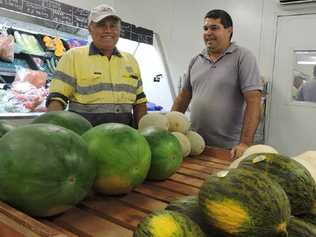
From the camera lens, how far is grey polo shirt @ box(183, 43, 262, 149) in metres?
2.10

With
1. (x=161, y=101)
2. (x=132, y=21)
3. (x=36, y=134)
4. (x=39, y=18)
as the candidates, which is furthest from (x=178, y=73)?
(x=36, y=134)

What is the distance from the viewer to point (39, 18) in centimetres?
298

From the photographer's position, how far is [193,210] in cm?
59

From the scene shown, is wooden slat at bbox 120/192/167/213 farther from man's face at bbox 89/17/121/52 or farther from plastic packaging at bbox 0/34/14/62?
plastic packaging at bbox 0/34/14/62

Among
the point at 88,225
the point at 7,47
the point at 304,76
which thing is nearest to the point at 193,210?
the point at 88,225

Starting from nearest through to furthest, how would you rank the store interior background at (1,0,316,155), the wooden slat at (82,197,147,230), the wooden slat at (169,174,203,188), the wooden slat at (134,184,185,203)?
the wooden slat at (82,197,147,230), the wooden slat at (134,184,185,203), the wooden slat at (169,174,203,188), the store interior background at (1,0,316,155)

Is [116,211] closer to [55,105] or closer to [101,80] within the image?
[55,105]

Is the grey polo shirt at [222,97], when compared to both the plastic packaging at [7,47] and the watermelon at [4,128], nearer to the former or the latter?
the watermelon at [4,128]

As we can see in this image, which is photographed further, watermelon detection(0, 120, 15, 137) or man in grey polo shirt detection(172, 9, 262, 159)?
man in grey polo shirt detection(172, 9, 262, 159)

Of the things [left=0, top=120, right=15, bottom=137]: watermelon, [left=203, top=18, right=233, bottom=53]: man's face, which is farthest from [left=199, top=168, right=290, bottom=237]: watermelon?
[left=203, top=18, right=233, bottom=53]: man's face

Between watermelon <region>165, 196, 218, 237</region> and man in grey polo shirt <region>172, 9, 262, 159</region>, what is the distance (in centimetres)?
147

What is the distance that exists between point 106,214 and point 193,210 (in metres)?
0.24

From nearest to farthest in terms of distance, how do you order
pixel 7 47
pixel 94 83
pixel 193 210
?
pixel 193 210 < pixel 94 83 < pixel 7 47

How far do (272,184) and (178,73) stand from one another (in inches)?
158
